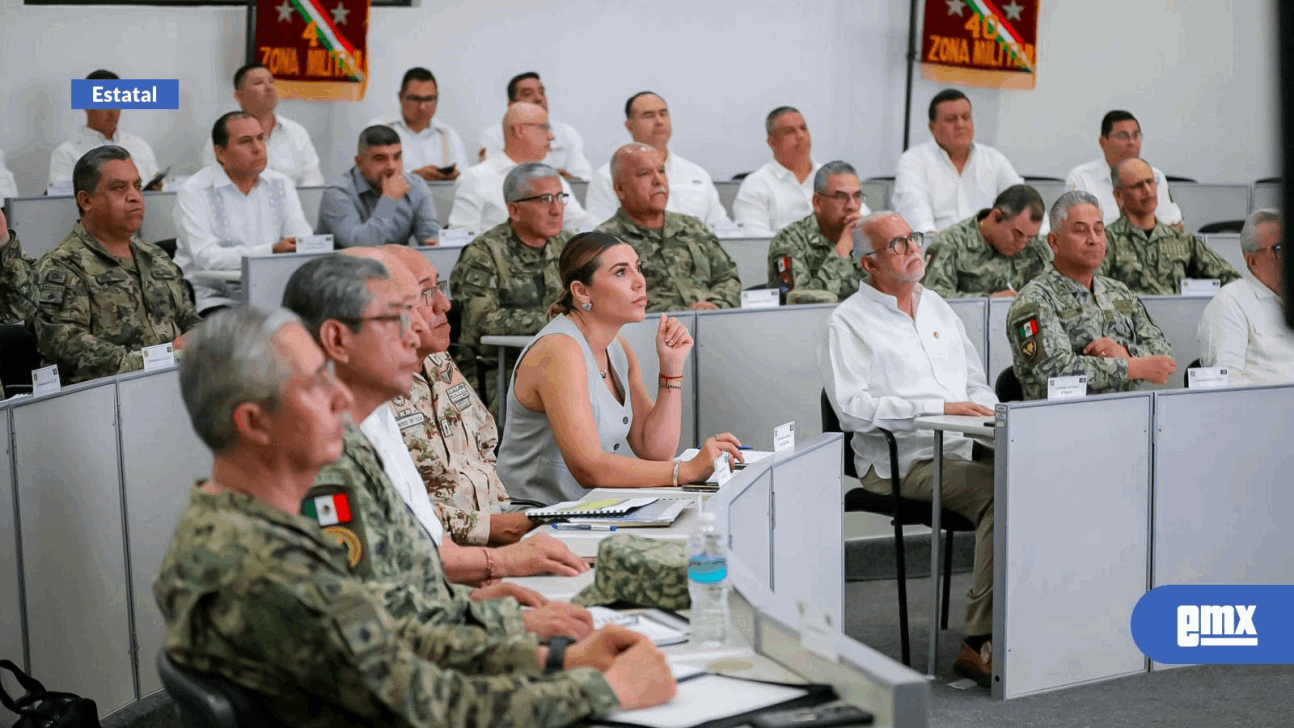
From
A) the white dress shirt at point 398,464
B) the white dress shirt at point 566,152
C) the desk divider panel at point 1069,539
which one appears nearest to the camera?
the white dress shirt at point 398,464

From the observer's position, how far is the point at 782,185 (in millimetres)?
7527

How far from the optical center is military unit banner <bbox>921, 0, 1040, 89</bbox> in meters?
9.05

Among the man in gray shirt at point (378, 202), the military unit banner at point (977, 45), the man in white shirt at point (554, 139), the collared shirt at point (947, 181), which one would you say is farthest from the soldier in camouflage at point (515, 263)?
the military unit banner at point (977, 45)

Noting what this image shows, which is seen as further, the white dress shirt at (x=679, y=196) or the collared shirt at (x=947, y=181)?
the collared shirt at (x=947, y=181)

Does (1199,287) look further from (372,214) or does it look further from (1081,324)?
(372,214)

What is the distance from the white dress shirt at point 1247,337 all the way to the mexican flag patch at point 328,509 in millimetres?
3818

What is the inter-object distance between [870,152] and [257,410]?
8.20 metres

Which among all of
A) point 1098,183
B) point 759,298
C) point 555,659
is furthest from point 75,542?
point 1098,183

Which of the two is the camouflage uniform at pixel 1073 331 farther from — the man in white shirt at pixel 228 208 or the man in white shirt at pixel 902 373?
the man in white shirt at pixel 228 208

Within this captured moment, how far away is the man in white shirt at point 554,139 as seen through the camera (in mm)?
8094

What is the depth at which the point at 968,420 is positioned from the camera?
4023mm

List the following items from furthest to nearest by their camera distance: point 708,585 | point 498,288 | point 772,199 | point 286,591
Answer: point 772,199 < point 498,288 < point 708,585 < point 286,591

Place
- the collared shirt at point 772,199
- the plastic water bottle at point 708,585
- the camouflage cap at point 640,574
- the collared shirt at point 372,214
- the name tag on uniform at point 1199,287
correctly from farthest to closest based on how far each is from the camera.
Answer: the collared shirt at point 772,199 < the collared shirt at point 372,214 < the name tag on uniform at point 1199,287 < the camouflage cap at point 640,574 < the plastic water bottle at point 708,585

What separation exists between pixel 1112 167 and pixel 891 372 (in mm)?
3657
